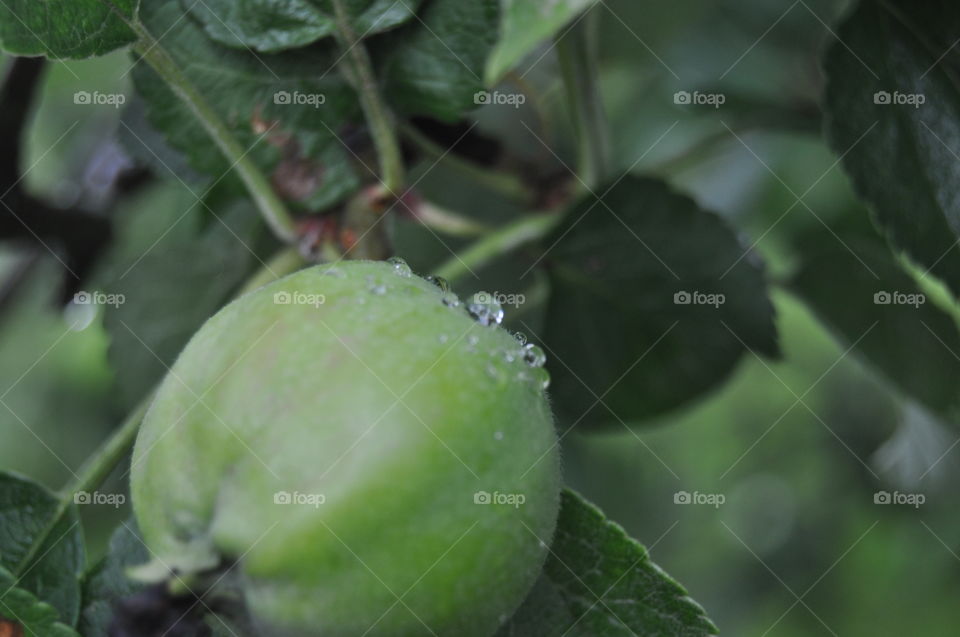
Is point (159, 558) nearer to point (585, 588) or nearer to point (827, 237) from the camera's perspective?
point (585, 588)

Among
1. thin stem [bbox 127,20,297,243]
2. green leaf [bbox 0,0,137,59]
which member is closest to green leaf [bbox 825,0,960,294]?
thin stem [bbox 127,20,297,243]

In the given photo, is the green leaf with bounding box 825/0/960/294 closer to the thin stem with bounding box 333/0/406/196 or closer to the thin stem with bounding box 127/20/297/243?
the thin stem with bounding box 333/0/406/196

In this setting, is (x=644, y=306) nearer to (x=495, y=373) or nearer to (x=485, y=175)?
(x=485, y=175)

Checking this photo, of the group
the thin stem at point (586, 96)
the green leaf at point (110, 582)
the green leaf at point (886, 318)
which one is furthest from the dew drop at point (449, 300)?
the green leaf at point (886, 318)

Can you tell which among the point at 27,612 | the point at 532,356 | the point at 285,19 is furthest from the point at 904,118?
the point at 27,612

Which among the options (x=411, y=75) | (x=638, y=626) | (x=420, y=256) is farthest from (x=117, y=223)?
(x=638, y=626)

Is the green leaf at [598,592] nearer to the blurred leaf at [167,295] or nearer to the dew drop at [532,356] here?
the dew drop at [532,356]
